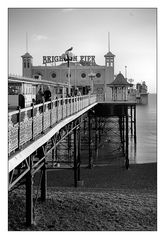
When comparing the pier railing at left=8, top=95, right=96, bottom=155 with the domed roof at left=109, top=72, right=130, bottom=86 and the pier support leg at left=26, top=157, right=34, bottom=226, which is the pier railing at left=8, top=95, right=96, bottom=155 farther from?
the domed roof at left=109, top=72, right=130, bottom=86

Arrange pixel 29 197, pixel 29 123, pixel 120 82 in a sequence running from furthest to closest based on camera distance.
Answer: pixel 120 82 → pixel 29 197 → pixel 29 123

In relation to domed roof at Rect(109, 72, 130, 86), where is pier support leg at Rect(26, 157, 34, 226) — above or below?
below

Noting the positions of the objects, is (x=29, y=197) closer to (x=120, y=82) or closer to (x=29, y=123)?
(x=29, y=123)

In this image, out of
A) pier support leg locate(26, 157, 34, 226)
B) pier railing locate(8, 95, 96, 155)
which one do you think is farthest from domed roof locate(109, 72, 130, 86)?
pier support leg locate(26, 157, 34, 226)

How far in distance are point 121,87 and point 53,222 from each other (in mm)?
22796

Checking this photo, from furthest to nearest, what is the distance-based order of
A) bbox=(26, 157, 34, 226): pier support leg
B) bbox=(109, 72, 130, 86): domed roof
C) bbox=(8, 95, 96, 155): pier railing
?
1. bbox=(109, 72, 130, 86): domed roof
2. bbox=(26, 157, 34, 226): pier support leg
3. bbox=(8, 95, 96, 155): pier railing

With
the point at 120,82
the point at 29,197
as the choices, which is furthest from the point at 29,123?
the point at 120,82

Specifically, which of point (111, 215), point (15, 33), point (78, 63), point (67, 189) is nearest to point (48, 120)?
point (15, 33)

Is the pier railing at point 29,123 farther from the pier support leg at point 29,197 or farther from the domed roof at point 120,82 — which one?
the domed roof at point 120,82

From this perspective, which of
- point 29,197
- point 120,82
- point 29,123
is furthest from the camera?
point 120,82

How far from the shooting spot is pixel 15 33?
34.2ft

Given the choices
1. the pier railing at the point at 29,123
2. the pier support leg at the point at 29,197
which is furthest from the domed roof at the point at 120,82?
the pier support leg at the point at 29,197
